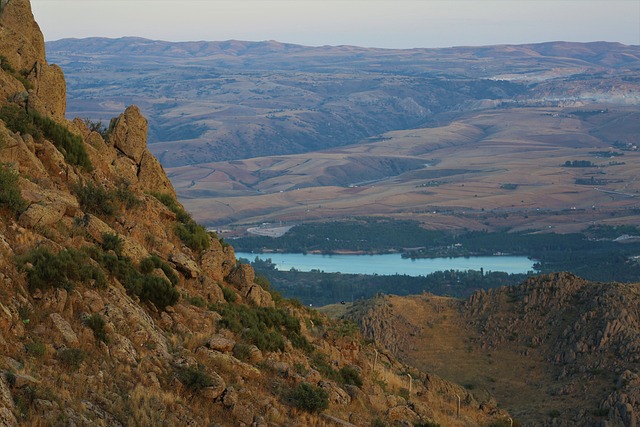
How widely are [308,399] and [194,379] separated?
2.39m

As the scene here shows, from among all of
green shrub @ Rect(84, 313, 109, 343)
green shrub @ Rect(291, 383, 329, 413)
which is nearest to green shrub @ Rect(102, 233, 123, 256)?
green shrub @ Rect(84, 313, 109, 343)

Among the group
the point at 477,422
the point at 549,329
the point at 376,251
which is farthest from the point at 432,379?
the point at 376,251

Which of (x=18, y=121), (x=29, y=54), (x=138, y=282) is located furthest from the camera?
(x=29, y=54)

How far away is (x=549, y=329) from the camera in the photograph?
3966 centimetres

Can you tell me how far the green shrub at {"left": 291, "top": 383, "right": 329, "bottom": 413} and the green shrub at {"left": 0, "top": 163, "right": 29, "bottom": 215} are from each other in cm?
561

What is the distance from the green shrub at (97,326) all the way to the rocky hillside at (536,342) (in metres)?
18.6

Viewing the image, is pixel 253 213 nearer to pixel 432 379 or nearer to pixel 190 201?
pixel 190 201

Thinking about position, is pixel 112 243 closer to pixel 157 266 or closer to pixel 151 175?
pixel 157 266

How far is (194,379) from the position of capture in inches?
584

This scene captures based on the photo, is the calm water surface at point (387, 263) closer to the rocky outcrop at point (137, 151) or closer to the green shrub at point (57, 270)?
the rocky outcrop at point (137, 151)

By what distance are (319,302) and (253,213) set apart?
81.4 m

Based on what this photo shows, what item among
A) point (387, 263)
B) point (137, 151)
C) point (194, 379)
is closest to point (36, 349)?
point (194, 379)

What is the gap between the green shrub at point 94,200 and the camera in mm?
19656

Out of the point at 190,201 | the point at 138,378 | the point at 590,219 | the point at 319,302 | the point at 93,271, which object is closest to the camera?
the point at 138,378
